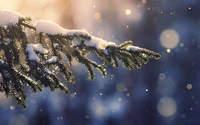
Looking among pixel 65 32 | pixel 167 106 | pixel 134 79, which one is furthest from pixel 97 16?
pixel 65 32

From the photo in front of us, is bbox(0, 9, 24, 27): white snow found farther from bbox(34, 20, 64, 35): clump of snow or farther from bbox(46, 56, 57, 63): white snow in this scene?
bbox(46, 56, 57, 63): white snow

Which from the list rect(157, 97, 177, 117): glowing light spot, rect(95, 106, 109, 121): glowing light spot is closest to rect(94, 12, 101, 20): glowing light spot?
rect(95, 106, 109, 121): glowing light spot

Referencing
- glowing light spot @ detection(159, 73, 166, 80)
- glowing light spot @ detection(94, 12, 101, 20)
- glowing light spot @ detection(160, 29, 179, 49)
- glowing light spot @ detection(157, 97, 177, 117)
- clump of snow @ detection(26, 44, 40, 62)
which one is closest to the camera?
clump of snow @ detection(26, 44, 40, 62)

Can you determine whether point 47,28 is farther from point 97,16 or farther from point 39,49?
point 97,16

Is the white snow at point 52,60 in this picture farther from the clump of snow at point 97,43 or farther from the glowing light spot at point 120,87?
the glowing light spot at point 120,87

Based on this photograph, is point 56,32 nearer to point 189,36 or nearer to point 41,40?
point 41,40

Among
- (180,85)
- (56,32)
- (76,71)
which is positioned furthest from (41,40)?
(180,85)
